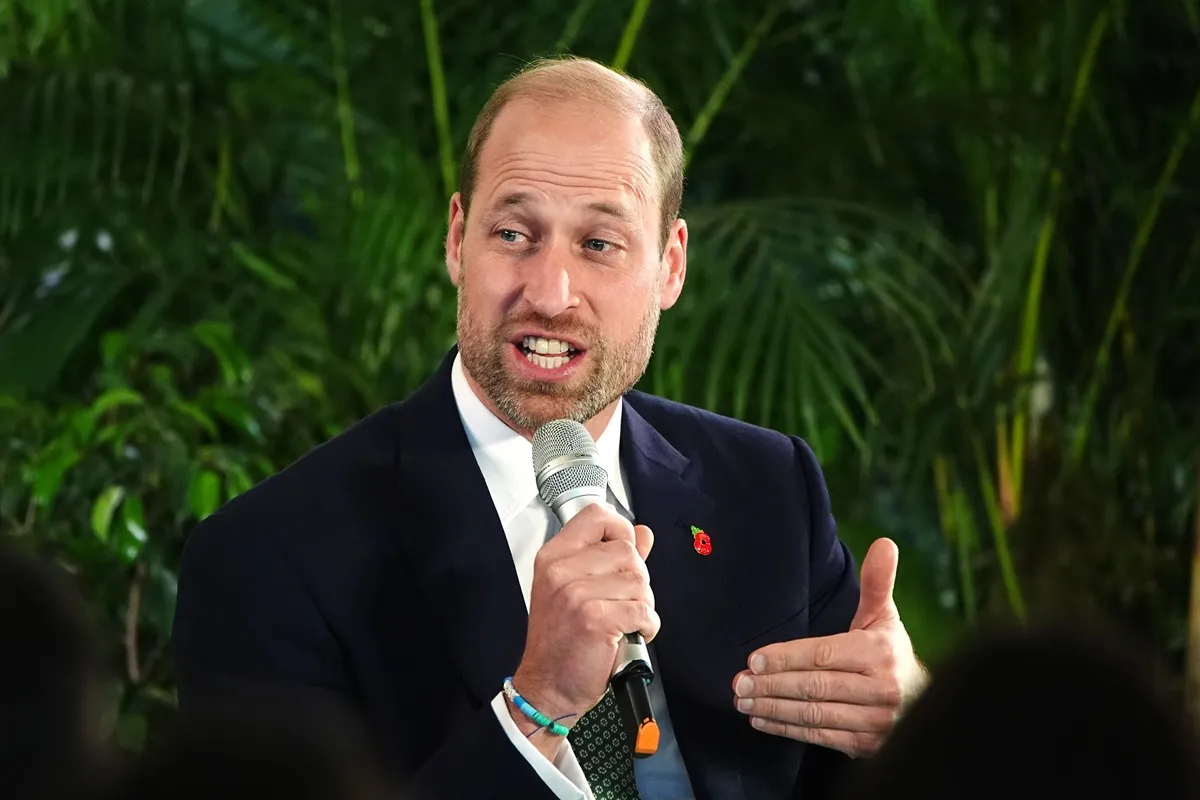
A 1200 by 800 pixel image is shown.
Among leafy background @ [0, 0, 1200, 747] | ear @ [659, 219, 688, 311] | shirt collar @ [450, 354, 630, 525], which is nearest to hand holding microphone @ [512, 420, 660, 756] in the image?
shirt collar @ [450, 354, 630, 525]

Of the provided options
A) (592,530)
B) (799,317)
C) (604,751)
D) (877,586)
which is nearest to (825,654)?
(877,586)

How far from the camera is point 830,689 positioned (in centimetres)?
165

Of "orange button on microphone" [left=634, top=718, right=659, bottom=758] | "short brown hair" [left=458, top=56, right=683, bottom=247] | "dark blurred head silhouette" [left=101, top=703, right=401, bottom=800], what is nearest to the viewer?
"dark blurred head silhouette" [left=101, top=703, right=401, bottom=800]

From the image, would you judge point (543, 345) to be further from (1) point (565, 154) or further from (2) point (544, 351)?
(1) point (565, 154)

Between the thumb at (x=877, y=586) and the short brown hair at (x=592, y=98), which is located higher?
the short brown hair at (x=592, y=98)

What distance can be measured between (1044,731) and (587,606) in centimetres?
83

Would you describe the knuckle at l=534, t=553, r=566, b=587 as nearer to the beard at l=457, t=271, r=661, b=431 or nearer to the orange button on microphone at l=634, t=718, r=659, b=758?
the orange button on microphone at l=634, t=718, r=659, b=758

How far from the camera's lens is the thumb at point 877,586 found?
1.77 metres

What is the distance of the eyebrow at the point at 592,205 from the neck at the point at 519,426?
0.19 metres

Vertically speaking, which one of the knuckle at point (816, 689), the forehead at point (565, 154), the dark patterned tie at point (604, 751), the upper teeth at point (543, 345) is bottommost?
the dark patterned tie at point (604, 751)

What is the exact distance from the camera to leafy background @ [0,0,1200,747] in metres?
2.85

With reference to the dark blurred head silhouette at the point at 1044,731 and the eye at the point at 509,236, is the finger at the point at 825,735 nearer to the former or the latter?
the eye at the point at 509,236

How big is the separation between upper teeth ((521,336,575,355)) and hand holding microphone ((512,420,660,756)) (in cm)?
35

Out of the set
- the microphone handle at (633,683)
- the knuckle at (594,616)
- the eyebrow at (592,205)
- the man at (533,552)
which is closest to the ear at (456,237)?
the man at (533,552)
